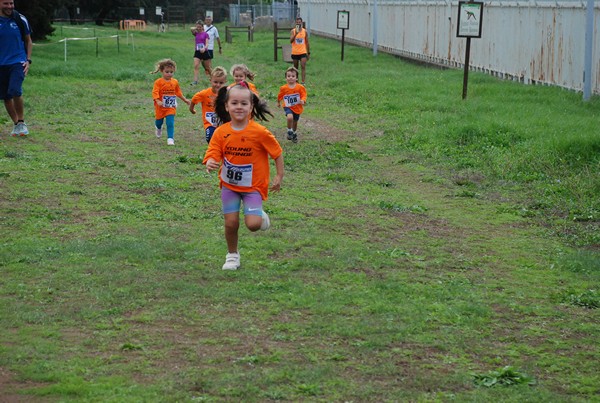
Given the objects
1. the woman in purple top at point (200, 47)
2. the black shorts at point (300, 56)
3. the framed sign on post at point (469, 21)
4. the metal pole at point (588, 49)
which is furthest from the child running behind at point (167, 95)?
the black shorts at point (300, 56)

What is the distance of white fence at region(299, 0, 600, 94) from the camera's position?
781 inches

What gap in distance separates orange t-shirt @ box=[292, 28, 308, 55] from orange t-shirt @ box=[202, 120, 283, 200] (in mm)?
19538

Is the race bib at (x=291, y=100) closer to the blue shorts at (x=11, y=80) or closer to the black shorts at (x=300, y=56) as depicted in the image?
the blue shorts at (x=11, y=80)

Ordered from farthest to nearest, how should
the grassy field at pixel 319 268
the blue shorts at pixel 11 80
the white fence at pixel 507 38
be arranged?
the white fence at pixel 507 38 → the blue shorts at pixel 11 80 → the grassy field at pixel 319 268

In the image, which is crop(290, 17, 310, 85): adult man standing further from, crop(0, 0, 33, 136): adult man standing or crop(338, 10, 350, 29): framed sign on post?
crop(0, 0, 33, 136): adult man standing

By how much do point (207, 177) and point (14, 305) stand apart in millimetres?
5706

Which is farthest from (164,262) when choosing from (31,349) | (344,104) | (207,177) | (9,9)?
(344,104)

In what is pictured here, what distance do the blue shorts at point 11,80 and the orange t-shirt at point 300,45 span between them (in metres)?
13.7

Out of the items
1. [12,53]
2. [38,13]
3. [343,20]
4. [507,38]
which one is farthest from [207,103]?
[38,13]

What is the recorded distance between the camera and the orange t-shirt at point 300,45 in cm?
2717

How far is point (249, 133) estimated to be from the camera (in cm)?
804

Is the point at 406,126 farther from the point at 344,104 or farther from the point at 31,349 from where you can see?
the point at 31,349

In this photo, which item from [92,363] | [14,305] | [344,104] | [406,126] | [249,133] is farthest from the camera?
[344,104]

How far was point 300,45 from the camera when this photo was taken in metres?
27.3
